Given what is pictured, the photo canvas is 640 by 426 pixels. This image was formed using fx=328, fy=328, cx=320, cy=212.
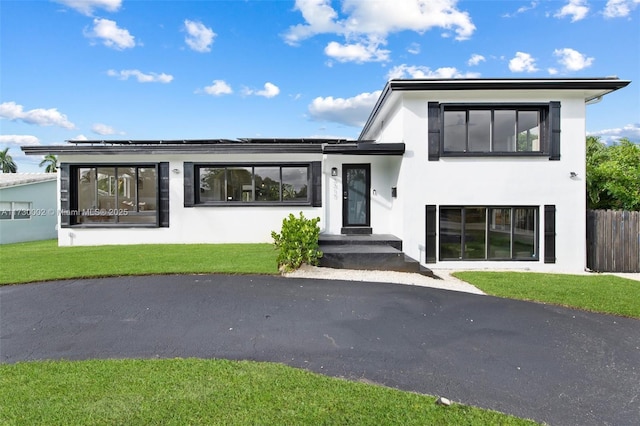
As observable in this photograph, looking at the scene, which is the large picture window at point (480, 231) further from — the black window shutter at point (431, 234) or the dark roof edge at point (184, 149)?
the dark roof edge at point (184, 149)

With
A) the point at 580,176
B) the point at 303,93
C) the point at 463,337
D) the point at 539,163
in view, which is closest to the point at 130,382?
the point at 463,337

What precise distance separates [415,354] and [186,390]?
2.42m

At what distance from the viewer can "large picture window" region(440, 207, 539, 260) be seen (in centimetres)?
951

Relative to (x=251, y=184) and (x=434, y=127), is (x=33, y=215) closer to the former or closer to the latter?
(x=251, y=184)

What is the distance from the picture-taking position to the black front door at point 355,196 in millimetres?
11398

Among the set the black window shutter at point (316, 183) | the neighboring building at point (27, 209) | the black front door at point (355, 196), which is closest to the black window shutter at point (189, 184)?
the black window shutter at point (316, 183)

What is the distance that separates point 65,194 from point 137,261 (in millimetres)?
5541

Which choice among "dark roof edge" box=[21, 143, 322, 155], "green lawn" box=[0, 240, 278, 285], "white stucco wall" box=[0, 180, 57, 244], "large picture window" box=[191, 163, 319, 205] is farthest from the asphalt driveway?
"white stucco wall" box=[0, 180, 57, 244]

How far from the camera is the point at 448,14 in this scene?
11.5 metres

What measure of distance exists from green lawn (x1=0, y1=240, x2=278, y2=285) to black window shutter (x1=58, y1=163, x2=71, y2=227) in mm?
1202

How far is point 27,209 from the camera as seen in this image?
55.9 ft

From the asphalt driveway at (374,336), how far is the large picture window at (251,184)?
5586mm

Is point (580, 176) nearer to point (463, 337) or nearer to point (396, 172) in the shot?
point (396, 172)

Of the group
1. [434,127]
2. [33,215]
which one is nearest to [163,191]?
[434,127]
